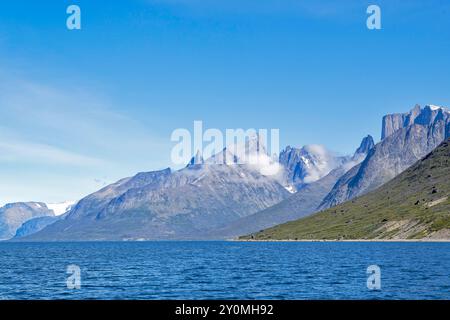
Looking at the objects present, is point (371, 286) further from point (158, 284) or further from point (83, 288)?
point (83, 288)
